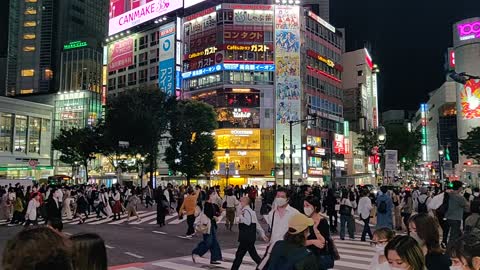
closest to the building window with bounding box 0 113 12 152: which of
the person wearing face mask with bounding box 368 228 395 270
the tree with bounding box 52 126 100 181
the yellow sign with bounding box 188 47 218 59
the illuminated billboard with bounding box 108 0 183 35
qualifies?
the tree with bounding box 52 126 100 181

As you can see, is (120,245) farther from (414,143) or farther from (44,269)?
(414,143)

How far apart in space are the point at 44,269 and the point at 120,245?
13390mm

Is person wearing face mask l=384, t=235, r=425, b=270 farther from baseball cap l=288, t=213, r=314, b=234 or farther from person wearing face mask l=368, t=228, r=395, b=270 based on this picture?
baseball cap l=288, t=213, r=314, b=234

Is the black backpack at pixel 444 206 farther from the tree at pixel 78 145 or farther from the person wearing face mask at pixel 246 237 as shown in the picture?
the tree at pixel 78 145

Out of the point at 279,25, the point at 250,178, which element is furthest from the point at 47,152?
the point at 279,25

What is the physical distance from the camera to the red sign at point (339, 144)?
75.0 m

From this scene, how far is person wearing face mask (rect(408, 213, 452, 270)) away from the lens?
170 inches

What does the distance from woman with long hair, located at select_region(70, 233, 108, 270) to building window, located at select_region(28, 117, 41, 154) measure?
84398 mm

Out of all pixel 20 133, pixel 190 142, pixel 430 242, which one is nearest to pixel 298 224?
pixel 430 242

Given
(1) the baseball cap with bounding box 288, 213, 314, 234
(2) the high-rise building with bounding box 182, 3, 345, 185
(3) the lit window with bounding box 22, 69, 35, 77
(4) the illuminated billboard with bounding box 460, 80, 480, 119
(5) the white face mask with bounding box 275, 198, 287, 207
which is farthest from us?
(3) the lit window with bounding box 22, 69, 35, 77

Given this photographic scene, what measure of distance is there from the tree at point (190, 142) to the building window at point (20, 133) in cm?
3914

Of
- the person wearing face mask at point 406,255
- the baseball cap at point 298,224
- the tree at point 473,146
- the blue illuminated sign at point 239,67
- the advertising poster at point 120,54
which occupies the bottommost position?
the person wearing face mask at point 406,255

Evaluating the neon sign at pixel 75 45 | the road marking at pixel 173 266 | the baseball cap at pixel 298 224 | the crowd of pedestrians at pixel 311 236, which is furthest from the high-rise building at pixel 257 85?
the baseball cap at pixel 298 224

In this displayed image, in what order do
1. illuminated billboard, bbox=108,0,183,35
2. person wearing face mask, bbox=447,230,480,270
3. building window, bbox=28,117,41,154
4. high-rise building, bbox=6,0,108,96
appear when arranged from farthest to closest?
high-rise building, bbox=6,0,108,96, building window, bbox=28,117,41,154, illuminated billboard, bbox=108,0,183,35, person wearing face mask, bbox=447,230,480,270
